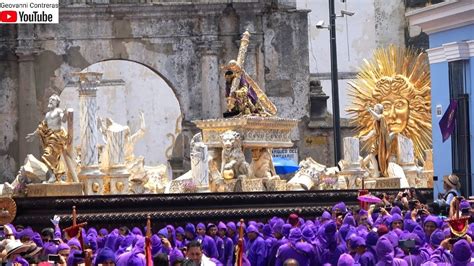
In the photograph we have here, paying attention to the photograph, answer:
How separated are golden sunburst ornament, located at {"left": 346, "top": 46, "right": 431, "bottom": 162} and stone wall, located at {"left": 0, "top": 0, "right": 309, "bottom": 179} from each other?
409cm

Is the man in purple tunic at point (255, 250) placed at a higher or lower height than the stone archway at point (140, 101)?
lower

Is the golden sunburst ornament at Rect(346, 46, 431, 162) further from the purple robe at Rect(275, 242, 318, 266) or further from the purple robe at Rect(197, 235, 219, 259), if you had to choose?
the purple robe at Rect(275, 242, 318, 266)

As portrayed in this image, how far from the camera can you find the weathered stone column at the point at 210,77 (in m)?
38.0

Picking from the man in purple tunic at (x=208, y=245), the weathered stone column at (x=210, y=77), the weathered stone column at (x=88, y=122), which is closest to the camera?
the man in purple tunic at (x=208, y=245)

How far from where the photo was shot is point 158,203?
26.8 meters

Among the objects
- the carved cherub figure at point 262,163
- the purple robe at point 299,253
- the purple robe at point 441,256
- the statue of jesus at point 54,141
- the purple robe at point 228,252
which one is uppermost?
the statue of jesus at point 54,141

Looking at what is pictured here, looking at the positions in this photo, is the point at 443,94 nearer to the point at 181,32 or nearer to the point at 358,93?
the point at 358,93

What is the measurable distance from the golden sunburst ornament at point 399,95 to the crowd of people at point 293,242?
7.52m

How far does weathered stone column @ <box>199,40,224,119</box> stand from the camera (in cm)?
3797

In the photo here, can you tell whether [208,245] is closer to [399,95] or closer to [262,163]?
[262,163]

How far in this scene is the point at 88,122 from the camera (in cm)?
2925

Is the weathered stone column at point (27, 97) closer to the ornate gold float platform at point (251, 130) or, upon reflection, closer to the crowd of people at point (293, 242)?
the ornate gold float platform at point (251, 130)

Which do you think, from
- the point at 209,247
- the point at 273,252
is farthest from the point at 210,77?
the point at 273,252

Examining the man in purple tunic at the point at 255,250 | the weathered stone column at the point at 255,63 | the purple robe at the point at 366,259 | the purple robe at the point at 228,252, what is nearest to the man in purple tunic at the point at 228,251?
the purple robe at the point at 228,252
